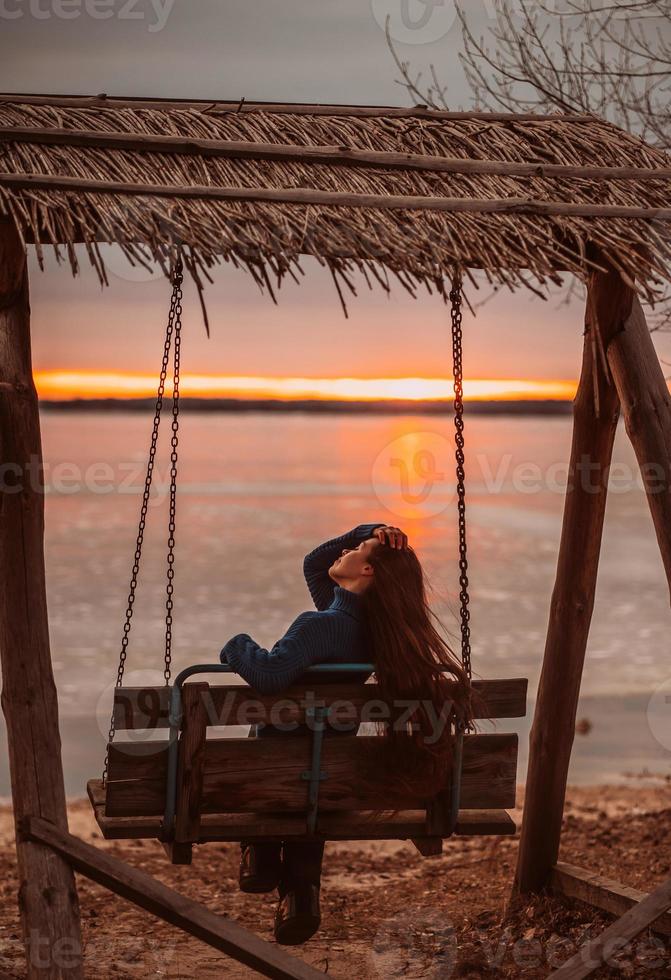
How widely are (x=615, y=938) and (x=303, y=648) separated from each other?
1502 millimetres

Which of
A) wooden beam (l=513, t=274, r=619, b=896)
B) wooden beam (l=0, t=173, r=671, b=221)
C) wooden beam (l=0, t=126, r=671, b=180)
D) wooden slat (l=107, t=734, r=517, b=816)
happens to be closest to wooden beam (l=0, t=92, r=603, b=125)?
wooden beam (l=0, t=126, r=671, b=180)

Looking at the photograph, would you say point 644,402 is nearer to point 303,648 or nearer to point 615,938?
point 303,648

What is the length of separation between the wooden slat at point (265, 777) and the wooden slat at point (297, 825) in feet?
0.19

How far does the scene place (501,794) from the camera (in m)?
4.76

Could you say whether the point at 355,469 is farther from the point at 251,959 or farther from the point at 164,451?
the point at 251,959

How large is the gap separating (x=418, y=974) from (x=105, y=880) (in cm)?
189

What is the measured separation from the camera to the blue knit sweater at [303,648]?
446cm

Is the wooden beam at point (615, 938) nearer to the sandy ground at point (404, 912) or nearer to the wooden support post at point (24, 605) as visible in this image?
the sandy ground at point (404, 912)

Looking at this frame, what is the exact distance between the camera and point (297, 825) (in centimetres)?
462

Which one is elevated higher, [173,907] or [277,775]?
[277,775]

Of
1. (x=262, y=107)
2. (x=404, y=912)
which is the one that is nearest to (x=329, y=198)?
(x=262, y=107)

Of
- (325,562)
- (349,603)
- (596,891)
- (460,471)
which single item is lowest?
(596,891)

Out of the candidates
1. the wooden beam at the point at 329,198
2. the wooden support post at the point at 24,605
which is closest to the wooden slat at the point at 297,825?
the wooden support post at the point at 24,605

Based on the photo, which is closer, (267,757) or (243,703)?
(243,703)
